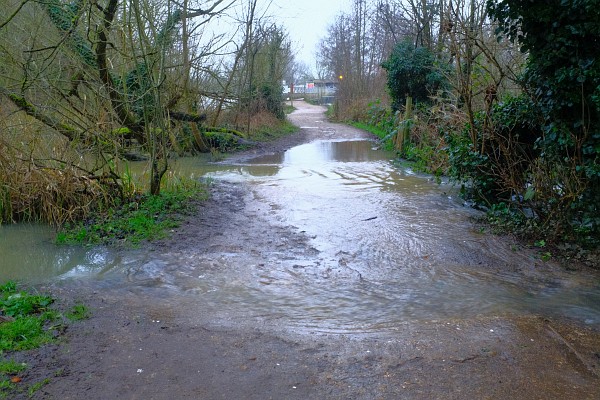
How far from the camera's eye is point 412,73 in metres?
20.2

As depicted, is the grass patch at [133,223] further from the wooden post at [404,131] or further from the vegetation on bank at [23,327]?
the wooden post at [404,131]

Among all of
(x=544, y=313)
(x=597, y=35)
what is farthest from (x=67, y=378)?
(x=597, y=35)

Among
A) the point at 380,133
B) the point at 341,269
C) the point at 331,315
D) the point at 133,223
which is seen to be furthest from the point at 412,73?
the point at 331,315

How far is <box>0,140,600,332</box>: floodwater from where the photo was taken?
5.80 metres

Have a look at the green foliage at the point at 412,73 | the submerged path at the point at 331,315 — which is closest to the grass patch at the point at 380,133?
the green foliage at the point at 412,73

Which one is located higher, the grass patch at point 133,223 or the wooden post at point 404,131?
the wooden post at point 404,131

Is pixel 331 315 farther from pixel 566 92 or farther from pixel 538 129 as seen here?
pixel 538 129

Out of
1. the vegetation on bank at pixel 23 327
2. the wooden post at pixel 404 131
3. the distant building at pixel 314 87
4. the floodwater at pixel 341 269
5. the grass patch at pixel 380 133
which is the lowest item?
the floodwater at pixel 341 269

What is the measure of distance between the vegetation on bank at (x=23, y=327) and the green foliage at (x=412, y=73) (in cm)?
1659

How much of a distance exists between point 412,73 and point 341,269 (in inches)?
584

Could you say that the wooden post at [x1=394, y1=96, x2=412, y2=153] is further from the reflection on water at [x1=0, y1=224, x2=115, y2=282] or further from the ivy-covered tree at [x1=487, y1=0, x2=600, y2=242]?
the reflection on water at [x1=0, y1=224, x2=115, y2=282]

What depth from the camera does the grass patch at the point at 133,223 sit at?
8.36m

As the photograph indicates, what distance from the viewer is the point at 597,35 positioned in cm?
648

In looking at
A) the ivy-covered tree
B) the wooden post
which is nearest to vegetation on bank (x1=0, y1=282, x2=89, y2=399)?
the ivy-covered tree
